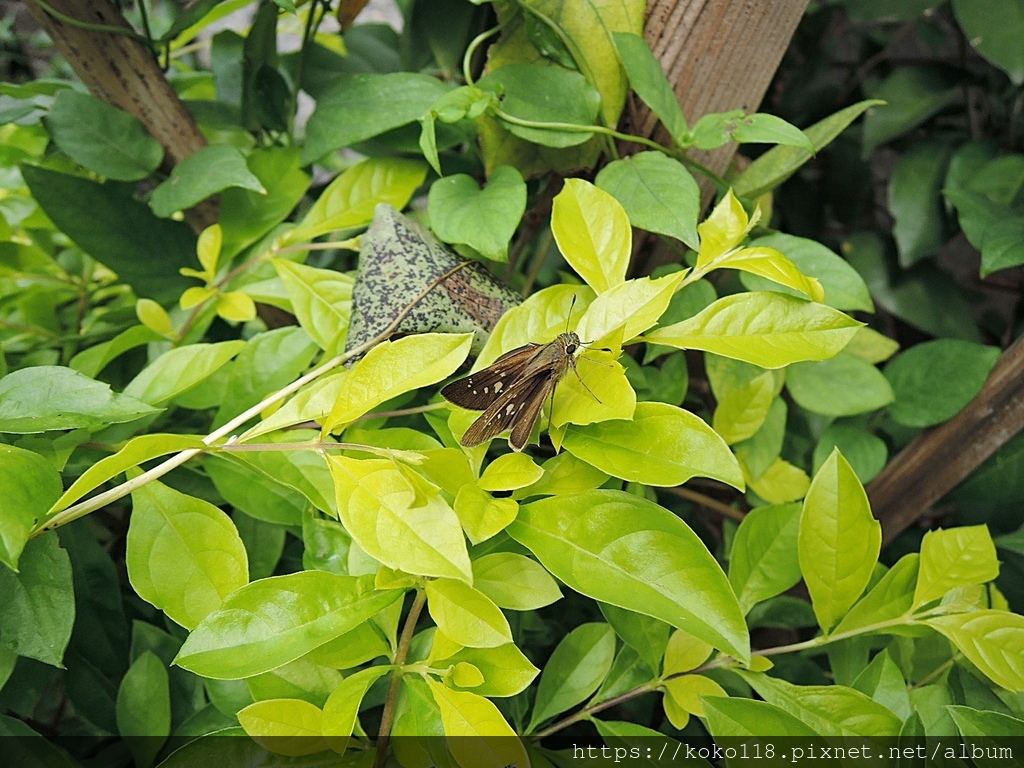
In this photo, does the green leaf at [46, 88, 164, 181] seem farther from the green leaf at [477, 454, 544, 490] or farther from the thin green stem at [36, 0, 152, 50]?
the green leaf at [477, 454, 544, 490]

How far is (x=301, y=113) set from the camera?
1682mm

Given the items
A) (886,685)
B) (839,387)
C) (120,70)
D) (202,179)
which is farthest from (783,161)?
(120,70)

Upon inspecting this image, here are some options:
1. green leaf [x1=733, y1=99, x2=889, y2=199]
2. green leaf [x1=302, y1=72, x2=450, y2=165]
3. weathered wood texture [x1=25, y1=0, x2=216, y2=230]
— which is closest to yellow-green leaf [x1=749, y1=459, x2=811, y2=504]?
green leaf [x1=733, y1=99, x2=889, y2=199]

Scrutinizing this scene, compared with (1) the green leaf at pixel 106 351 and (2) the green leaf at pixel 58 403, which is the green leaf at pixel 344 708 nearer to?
(2) the green leaf at pixel 58 403

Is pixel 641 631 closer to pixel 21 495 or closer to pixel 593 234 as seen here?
pixel 593 234

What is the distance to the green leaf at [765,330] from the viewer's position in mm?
470

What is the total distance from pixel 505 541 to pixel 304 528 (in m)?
0.15

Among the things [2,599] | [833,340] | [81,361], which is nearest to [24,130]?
[81,361]

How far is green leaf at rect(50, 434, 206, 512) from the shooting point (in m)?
0.42

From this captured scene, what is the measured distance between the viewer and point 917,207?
2.98 feet

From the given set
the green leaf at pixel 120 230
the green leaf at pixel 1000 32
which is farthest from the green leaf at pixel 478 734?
the green leaf at pixel 1000 32

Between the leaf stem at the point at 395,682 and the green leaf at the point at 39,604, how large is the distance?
0.21 meters

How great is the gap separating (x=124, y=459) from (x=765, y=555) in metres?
0.46

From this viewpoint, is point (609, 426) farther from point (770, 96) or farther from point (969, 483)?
point (770, 96)
